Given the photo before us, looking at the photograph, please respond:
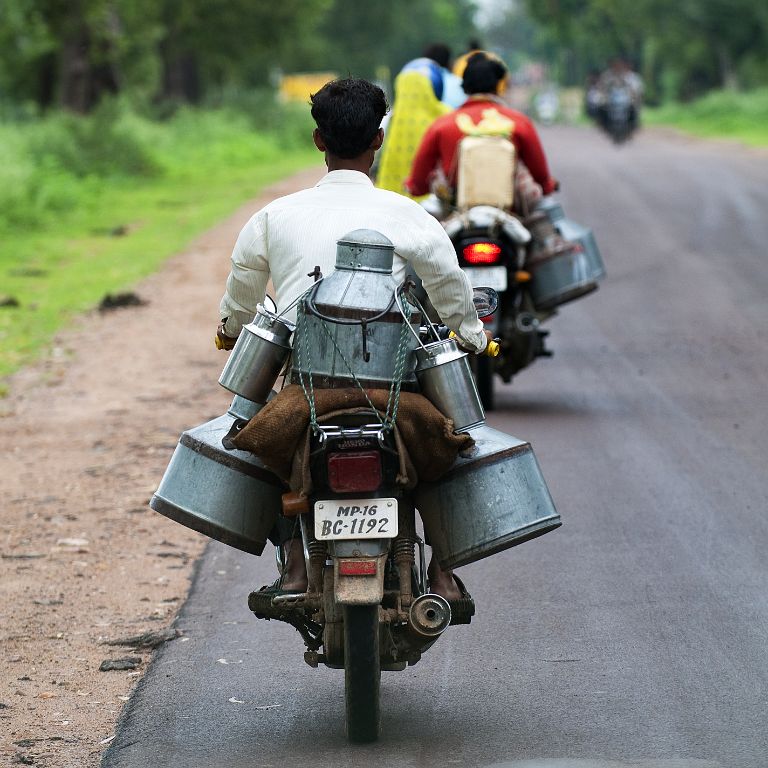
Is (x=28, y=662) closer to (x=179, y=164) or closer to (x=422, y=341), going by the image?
(x=422, y=341)

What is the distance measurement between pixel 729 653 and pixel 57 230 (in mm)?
19220

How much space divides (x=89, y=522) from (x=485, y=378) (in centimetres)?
311

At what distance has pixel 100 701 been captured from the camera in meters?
5.17

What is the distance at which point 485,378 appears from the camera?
32.6ft

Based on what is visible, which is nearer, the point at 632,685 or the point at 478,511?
the point at 478,511

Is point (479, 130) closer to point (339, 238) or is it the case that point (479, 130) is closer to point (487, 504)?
point (339, 238)

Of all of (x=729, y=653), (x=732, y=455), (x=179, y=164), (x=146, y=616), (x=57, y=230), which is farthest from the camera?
(x=179, y=164)

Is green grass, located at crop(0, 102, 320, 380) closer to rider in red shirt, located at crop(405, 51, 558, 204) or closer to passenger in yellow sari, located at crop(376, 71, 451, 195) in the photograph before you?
passenger in yellow sari, located at crop(376, 71, 451, 195)

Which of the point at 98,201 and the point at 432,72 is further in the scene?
the point at 98,201

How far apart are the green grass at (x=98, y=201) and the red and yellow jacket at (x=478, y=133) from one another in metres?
4.22

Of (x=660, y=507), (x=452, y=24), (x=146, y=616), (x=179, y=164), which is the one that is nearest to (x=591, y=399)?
(x=660, y=507)

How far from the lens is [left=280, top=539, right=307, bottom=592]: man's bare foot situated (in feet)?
15.3

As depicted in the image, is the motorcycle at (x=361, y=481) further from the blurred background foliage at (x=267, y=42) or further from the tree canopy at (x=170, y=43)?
the tree canopy at (x=170, y=43)

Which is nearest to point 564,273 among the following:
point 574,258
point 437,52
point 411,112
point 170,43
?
point 574,258
